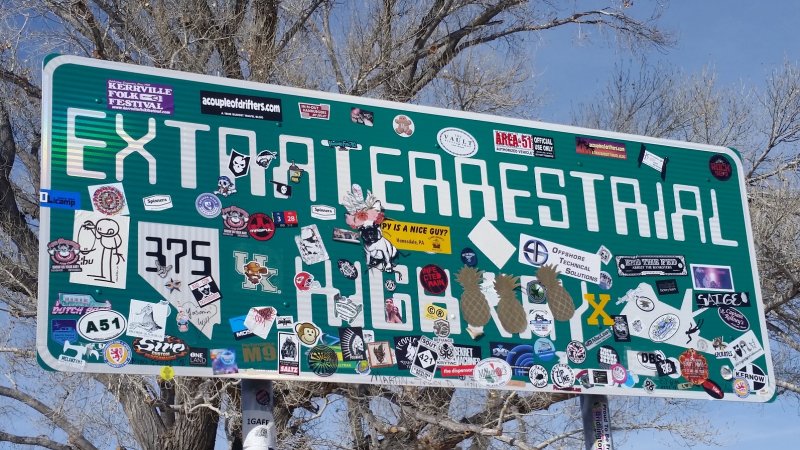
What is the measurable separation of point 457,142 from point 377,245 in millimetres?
1017

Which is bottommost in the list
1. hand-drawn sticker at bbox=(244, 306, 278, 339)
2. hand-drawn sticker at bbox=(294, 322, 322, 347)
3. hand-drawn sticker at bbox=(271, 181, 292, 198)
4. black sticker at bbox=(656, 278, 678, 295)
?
hand-drawn sticker at bbox=(294, 322, 322, 347)

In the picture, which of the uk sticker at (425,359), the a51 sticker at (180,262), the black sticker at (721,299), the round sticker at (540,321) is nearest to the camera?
the a51 sticker at (180,262)

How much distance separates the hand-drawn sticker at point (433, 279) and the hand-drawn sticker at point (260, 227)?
101 centimetres

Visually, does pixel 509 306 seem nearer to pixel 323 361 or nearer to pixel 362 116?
pixel 323 361

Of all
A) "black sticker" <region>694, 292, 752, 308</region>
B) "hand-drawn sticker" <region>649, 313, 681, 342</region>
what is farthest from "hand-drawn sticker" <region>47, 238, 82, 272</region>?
"black sticker" <region>694, 292, 752, 308</region>

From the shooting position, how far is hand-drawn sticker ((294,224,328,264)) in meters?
6.66

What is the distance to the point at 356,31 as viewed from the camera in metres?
14.3

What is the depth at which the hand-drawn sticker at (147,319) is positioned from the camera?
5992 millimetres

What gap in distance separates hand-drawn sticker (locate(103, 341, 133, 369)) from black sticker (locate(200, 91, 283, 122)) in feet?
5.26

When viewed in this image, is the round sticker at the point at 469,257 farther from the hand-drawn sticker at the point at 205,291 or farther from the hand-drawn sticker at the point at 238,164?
the hand-drawn sticker at the point at 205,291

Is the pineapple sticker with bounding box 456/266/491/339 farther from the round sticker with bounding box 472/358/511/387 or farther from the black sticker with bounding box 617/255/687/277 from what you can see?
the black sticker with bounding box 617/255/687/277

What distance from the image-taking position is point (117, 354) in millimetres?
5898

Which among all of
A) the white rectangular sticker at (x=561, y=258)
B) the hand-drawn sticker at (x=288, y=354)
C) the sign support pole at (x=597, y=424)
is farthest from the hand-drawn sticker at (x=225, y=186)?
the sign support pole at (x=597, y=424)

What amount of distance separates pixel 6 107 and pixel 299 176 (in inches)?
320
